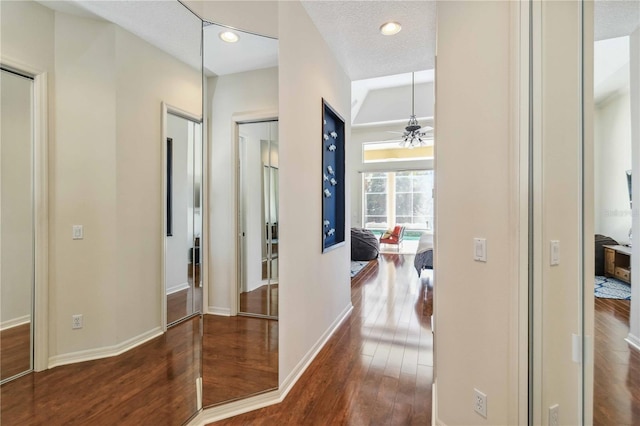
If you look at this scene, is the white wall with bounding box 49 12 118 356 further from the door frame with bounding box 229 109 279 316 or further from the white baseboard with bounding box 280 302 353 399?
the white baseboard with bounding box 280 302 353 399

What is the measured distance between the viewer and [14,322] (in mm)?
1293

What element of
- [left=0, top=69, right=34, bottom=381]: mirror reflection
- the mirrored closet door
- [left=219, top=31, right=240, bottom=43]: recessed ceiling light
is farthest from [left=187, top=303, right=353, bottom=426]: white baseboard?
[left=219, top=31, right=240, bottom=43]: recessed ceiling light

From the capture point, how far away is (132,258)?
1559mm

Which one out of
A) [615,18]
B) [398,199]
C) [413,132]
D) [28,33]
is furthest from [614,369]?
[398,199]

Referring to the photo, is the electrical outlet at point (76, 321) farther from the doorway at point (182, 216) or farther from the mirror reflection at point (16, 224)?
the doorway at point (182, 216)

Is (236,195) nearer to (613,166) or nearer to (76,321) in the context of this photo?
(76,321)

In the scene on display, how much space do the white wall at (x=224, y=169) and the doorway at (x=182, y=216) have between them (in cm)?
8

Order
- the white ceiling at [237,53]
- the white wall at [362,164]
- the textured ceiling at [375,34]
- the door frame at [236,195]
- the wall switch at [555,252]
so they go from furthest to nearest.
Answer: the white wall at [362,164], the textured ceiling at [375,34], the door frame at [236,195], the white ceiling at [237,53], the wall switch at [555,252]

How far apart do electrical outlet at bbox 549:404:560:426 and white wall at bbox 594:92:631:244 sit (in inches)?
33.4

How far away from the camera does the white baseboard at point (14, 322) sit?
1.27 m

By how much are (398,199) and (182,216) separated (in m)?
8.55

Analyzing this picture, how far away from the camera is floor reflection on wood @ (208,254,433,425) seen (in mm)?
1781

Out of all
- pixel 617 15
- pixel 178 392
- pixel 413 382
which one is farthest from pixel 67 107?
pixel 413 382

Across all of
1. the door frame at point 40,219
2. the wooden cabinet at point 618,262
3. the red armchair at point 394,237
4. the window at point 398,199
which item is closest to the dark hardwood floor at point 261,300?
the door frame at point 40,219
